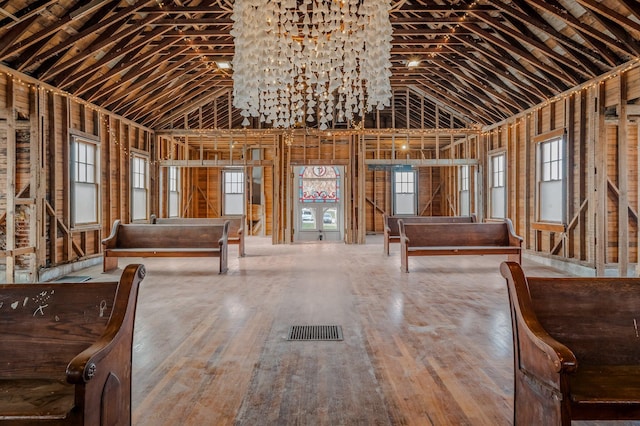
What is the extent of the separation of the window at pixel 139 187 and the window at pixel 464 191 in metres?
9.29

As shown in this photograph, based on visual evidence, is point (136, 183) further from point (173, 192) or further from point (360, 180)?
point (360, 180)

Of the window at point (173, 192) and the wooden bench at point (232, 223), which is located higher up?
the window at point (173, 192)

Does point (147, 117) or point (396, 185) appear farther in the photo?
→ point (396, 185)

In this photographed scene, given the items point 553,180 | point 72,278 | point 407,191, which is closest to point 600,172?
point 553,180

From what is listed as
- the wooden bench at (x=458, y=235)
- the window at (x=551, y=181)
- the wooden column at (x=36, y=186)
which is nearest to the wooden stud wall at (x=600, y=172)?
the window at (x=551, y=181)

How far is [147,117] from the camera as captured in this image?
32.7 ft

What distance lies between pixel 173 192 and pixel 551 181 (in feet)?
33.0

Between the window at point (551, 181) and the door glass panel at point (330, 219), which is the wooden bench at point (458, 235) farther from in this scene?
the door glass panel at point (330, 219)

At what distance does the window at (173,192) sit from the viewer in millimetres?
11914

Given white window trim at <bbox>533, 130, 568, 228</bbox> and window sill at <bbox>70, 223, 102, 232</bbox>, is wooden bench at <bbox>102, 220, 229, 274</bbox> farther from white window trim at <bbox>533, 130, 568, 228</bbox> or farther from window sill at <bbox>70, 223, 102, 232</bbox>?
white window trim at <bbox>533, 130, 568, 228</bbox>

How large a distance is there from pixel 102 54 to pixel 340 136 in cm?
649

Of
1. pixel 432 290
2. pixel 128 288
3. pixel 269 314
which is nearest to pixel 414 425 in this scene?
pixel 128 288

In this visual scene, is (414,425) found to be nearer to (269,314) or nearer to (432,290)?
(269,314)

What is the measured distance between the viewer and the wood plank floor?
2.25 metres
